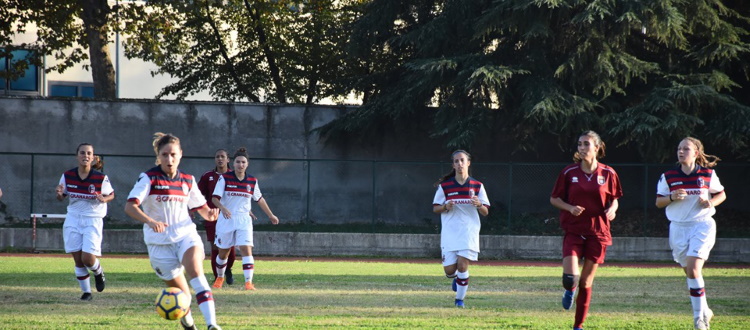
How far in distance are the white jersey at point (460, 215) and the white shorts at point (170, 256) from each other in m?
4.19

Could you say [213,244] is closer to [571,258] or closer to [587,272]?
[571,258]

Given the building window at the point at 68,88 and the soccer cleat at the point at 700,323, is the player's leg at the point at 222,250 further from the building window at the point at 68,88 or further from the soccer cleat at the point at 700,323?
the building window at the point at 68,88

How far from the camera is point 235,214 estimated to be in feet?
44.9

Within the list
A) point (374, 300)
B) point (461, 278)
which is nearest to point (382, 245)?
point (374, 300)

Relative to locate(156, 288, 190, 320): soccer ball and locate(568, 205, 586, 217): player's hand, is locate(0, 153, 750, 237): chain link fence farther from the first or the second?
locate(156, 288, 190, 320): soccer ball

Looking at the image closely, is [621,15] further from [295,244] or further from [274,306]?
[274,306]

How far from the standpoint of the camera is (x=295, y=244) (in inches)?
889

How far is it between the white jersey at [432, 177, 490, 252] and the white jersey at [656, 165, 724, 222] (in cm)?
233

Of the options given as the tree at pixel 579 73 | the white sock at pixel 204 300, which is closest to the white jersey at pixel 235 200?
the white sock at pixel 204 300

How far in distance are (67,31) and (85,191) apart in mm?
22298

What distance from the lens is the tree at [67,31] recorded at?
2952 cm

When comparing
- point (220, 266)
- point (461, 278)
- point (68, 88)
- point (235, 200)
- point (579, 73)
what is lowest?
point (220, 266)

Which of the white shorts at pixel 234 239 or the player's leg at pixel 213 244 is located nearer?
the white shorts at pixel 234 239

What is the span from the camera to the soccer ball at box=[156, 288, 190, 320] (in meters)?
7.34
